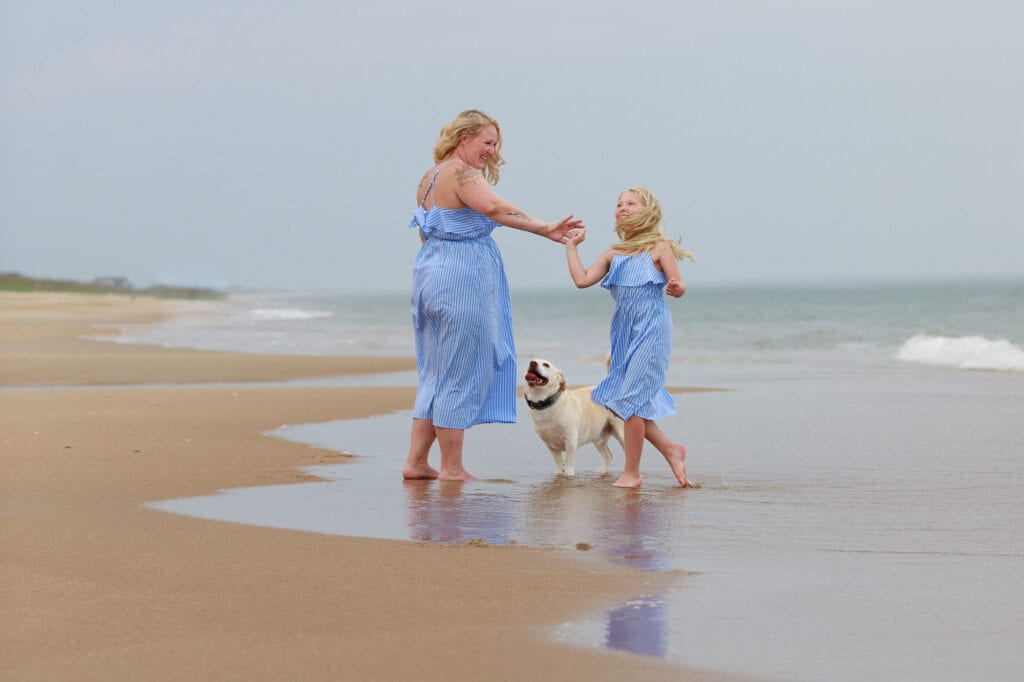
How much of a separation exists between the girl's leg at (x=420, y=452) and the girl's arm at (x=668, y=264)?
1422 millimetres

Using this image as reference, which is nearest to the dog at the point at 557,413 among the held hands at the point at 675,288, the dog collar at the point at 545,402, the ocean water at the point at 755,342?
the dog collar at the point at 545,402

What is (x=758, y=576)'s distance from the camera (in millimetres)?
4082

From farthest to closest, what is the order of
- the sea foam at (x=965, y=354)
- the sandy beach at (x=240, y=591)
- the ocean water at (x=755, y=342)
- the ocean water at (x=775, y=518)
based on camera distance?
the ocean water at (x=755, y=342) → the sea foam at (x=965, y=354) → the ocean water at (x=775, y=518) → the sandy beach at (x=240, y=591)

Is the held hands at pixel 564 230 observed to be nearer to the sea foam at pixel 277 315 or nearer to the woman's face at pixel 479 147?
the woman's face at pixel 479 147

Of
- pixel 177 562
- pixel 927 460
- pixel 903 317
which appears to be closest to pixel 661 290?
pixel 927 460

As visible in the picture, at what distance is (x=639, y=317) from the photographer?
6531 millimetres

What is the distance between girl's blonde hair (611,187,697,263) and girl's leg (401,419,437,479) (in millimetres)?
1358

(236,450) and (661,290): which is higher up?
(661,290)

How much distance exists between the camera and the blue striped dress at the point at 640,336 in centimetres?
649

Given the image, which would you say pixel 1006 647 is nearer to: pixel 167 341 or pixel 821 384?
pixel 821 384

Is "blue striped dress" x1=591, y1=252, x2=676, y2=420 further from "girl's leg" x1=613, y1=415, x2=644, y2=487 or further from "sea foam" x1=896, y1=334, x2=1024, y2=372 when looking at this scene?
"sea foam" x1=896, y1=334, x2=1024, y2=372

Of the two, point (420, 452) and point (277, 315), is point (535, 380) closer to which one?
point (420, 452)

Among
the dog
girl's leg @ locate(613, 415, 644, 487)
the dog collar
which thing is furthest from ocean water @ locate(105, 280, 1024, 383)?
girl's leg @ locate(613, 415, 644, 487)

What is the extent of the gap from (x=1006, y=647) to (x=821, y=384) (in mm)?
10044
